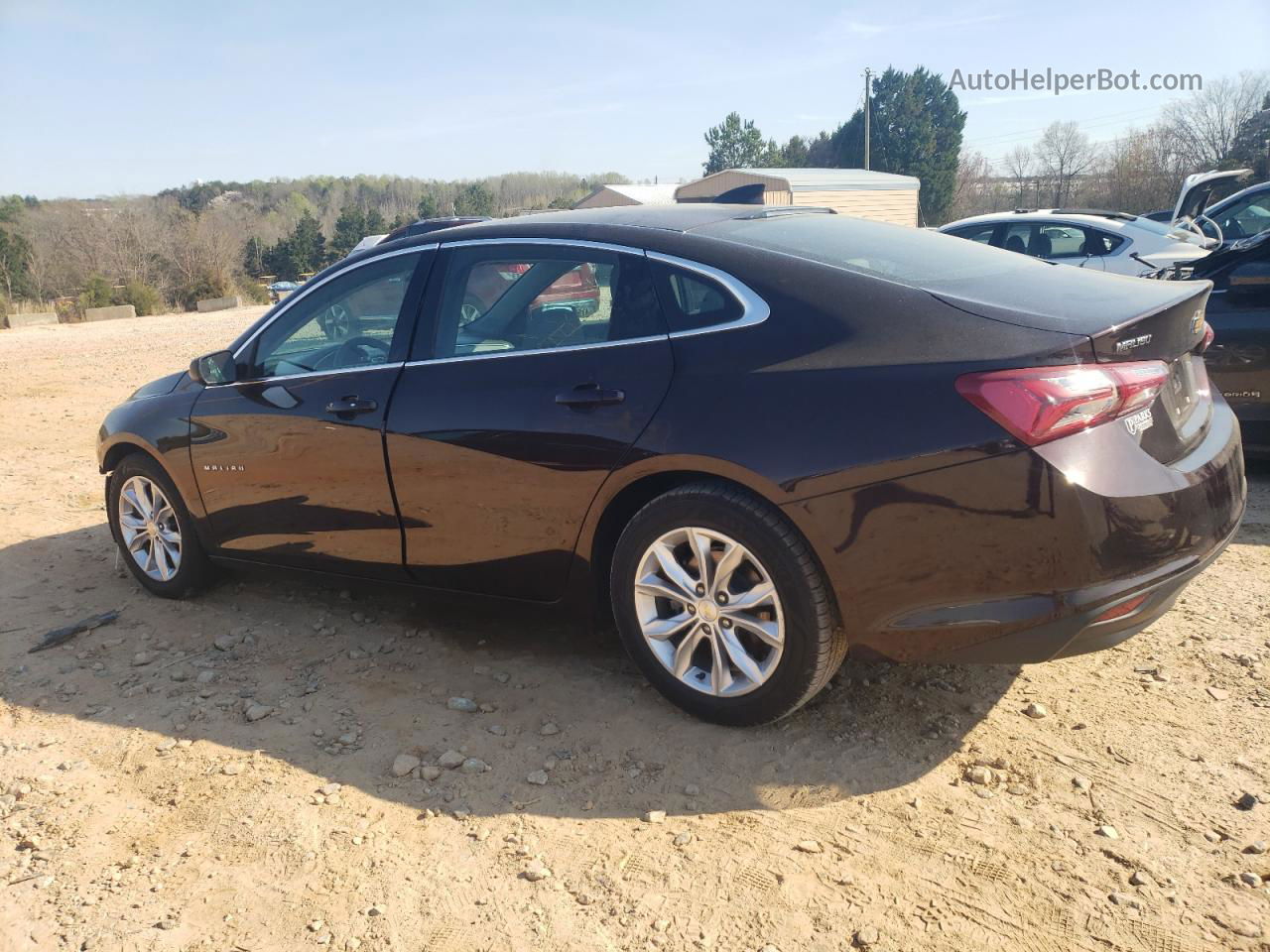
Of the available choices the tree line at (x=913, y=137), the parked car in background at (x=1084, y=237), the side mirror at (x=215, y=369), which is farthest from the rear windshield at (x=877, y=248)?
the tree line at (x=913, y=137)

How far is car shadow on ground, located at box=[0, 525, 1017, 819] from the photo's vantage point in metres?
3.11

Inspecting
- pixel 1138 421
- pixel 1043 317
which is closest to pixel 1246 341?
pixel 1138 421

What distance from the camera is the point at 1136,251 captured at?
10.7m

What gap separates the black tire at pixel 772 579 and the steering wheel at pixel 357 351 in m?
1.38

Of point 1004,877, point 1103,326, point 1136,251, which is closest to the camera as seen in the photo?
point 1004,877

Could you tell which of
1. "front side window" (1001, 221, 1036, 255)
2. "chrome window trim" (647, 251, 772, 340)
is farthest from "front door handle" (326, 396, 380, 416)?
"front side window" (1001, 221, 1036, 255)

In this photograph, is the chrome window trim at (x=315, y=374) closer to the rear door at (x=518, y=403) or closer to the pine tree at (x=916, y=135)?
the rear door at (x=518, y=403)

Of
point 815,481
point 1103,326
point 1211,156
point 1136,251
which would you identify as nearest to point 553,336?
point 815,481

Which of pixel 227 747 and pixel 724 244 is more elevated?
pixel 724 244

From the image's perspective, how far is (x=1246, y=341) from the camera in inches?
220

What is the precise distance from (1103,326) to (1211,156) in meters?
55.2

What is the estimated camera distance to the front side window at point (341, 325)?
4.02 m

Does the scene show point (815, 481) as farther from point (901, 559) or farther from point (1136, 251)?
point (1136, 251)

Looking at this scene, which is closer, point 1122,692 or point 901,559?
point 901,559
